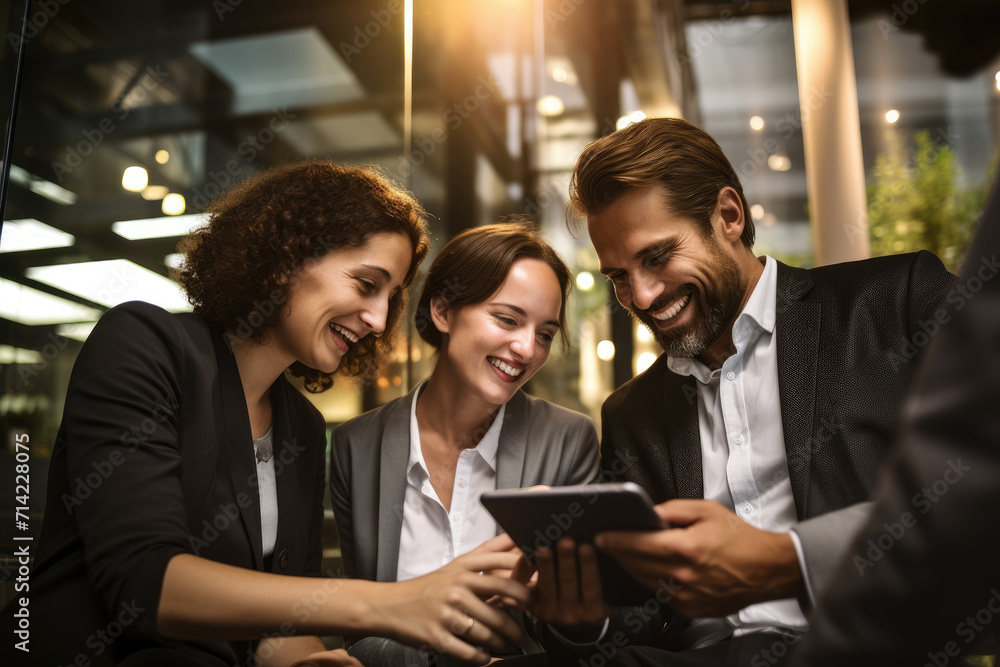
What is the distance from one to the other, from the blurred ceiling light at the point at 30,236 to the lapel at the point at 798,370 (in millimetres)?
2521

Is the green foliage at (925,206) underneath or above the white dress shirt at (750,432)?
above

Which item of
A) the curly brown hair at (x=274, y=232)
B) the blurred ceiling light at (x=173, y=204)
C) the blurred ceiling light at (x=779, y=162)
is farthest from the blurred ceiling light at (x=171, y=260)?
the blurred ceiling light at (x=779, y=162)

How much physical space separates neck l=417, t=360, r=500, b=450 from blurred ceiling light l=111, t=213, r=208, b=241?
122 centimetres

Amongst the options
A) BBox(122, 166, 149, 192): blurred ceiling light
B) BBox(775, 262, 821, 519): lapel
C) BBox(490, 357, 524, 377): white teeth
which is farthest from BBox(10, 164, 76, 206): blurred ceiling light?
BBox(775, 262, 821, 519): lapel

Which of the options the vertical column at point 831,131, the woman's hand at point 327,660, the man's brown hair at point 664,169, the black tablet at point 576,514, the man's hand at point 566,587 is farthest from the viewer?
the vertical column at point 831,131

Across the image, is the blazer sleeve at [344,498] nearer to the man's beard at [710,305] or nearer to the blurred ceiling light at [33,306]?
the man's beard at [710,305]

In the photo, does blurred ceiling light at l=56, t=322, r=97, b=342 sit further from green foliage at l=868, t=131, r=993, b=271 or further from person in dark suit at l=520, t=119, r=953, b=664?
green foliage at l=868, t=131, r=993, b=271

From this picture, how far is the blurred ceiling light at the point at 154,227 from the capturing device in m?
2.62

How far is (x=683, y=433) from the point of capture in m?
1.80

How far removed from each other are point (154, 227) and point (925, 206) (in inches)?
151

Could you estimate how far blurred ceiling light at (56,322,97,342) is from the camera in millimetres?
2393

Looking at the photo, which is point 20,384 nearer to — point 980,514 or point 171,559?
point 171,559

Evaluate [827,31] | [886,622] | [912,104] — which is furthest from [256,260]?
[912,104]

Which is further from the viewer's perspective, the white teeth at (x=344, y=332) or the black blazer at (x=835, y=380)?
the white teeth at (x=344, y=332)
